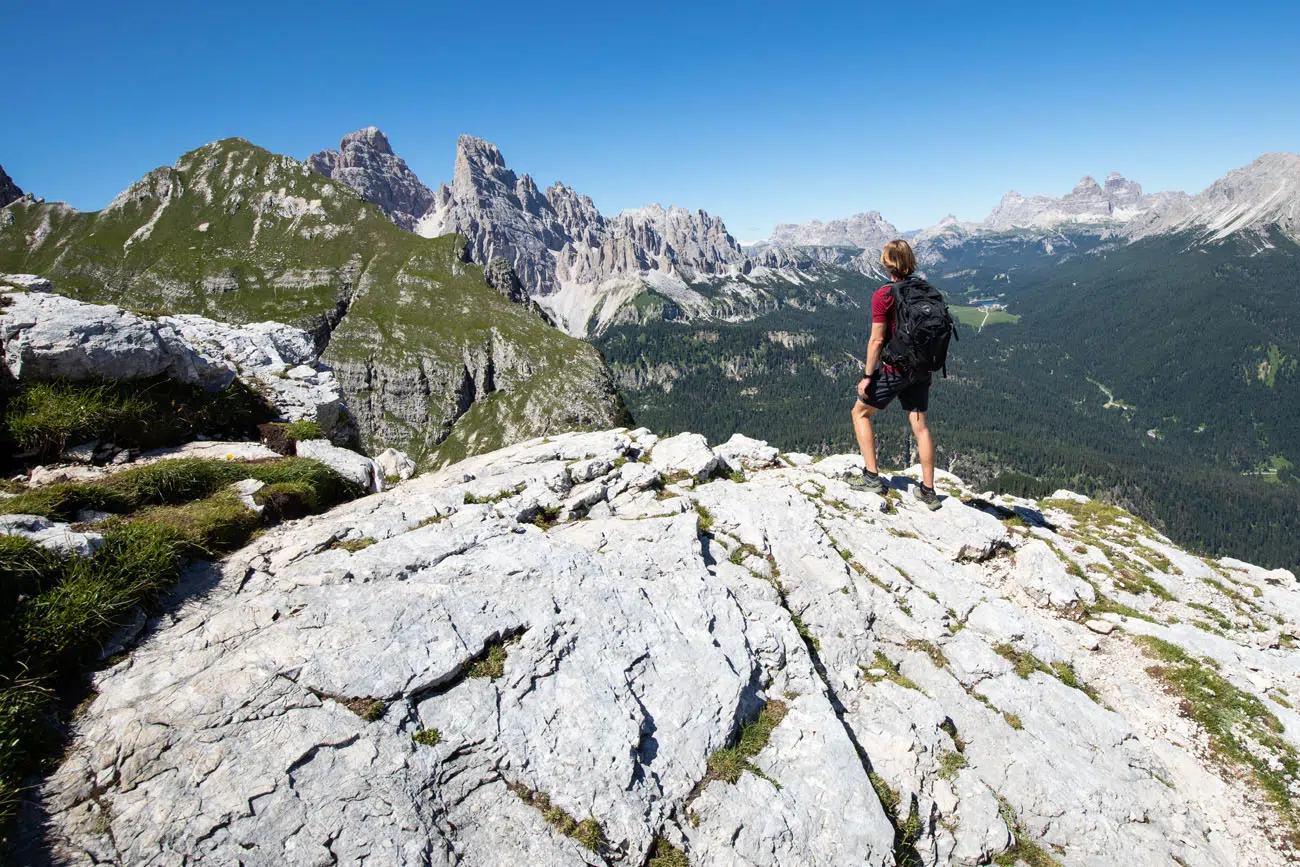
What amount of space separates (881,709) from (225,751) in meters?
9.06

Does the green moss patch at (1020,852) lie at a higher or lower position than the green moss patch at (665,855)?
lower

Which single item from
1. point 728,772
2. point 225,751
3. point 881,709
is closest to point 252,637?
point 225,751

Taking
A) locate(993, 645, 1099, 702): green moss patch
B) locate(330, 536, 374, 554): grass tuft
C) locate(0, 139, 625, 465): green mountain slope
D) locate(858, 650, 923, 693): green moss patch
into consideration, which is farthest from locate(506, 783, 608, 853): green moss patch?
locate(0, 139, 625, 465): green mountain slope

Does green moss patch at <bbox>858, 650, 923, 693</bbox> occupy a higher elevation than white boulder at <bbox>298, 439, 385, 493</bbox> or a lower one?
lower

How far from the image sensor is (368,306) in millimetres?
179875

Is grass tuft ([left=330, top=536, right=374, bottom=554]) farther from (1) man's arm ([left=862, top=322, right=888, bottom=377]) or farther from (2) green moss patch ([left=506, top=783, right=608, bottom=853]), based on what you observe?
(1) man's arm ([left=862, top=322, right=888, bottom=377])

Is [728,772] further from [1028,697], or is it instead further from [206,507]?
[206,507]

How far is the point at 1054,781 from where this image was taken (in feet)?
27.5

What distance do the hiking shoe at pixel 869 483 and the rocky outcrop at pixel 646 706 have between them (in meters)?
2.54

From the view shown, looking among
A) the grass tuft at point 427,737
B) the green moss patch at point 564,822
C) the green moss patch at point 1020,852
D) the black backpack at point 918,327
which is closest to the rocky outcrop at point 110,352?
the grass tuft at point 427,737

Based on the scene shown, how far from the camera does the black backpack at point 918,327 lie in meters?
12.3

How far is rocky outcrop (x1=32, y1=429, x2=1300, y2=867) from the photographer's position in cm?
567

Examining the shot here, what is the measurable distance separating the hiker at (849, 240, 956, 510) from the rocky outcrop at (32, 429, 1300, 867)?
3.55 metres

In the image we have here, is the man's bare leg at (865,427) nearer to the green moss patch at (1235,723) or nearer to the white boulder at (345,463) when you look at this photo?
the green moss patch at (1235,723)
